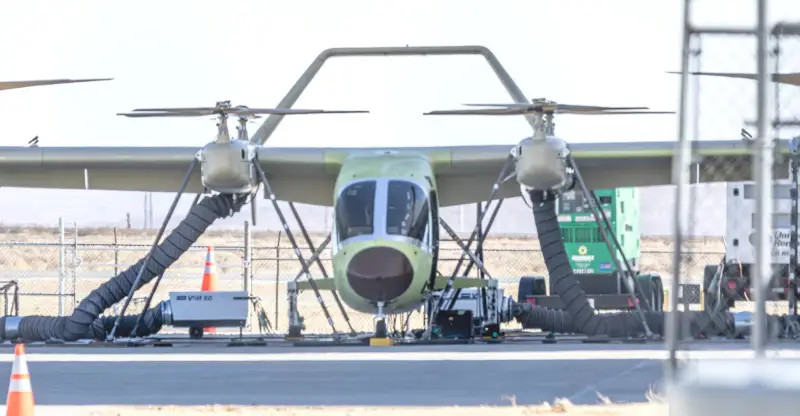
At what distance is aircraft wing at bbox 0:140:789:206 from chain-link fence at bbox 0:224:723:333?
123cm

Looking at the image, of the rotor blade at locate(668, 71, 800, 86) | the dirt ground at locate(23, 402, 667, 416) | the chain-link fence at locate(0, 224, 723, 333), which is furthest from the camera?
the chain-link fence at locate(0, 224, 723, 333)

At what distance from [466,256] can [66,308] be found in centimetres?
1715

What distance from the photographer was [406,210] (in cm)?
2572

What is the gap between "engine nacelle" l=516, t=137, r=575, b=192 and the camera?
26.2 metres

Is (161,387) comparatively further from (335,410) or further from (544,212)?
(544,212)

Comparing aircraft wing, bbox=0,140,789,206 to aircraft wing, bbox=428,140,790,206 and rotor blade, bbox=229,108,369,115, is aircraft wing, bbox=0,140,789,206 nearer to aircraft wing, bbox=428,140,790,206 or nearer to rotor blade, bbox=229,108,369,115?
aircraft wing, bbox=428,140,790,206

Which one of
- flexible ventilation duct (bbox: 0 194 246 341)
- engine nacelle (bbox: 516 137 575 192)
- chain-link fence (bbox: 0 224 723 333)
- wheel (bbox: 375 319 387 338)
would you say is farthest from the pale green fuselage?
chain-link fence (bbox: 0 224 723 333)

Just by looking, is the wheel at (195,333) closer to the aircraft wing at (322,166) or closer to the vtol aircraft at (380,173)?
the vtol aircraft at (380,173)

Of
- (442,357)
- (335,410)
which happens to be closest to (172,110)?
(442,357)

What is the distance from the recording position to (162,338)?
27.9 metres

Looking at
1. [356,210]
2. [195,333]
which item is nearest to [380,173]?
[356,210]

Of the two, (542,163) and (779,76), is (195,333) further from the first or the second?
(779,76)

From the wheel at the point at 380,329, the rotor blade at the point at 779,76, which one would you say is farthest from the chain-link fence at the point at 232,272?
the wheel at the point at 380,329

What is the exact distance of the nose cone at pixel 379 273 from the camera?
81.7 feet
